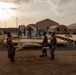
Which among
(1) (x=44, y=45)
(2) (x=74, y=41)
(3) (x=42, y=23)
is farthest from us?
(3) (x=42, y=23)

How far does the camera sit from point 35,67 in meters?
10.5

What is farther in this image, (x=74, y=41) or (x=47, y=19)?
(x=47, y=19)

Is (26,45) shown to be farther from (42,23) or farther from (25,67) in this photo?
(42,23)

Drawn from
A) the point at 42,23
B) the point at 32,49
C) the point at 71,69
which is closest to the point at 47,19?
the point at 42,23

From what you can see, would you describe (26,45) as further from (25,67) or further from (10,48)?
(25,67)

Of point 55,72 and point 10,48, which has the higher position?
point 10,48

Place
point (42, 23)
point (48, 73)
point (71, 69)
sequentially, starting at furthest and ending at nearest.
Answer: point (42, 23)
point (71, 69)
point (48, 73)

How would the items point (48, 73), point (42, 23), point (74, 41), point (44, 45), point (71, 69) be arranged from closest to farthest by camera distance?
point (48, 73), point (71, 69), point (44, 45), point (74, 41), point (42, 23)

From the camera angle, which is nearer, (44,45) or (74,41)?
(44,45)

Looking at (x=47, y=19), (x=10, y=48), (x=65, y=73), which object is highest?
(x=47, y=19)

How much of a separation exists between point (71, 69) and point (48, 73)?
4.27 ft

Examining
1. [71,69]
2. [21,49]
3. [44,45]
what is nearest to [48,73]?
[71,69]

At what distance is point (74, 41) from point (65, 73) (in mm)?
15336

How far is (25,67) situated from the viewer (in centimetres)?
1048
